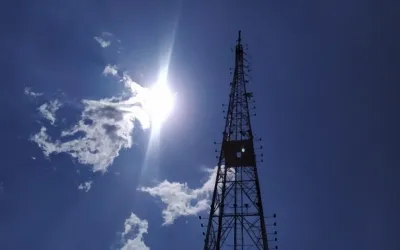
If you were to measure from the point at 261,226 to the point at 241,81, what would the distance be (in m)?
20.2

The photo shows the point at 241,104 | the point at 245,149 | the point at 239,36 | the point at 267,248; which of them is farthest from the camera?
the point at 239,36

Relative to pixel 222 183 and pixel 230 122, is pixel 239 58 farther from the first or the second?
pixel 222 183

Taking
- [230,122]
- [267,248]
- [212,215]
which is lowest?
[267,248]

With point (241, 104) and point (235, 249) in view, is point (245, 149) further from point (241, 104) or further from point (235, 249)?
point (235, 249)

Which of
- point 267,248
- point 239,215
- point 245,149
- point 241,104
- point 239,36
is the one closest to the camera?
A: point 267,248

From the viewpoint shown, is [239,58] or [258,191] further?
[239,58]

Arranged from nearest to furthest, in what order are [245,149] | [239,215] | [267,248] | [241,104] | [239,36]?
[267,248] → [239,215] → [245,149] → [241,104] → [239,36]

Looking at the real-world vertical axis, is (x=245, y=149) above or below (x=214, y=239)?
above

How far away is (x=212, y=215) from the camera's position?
1975 inches

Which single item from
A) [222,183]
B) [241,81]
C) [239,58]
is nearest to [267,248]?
[222,183]

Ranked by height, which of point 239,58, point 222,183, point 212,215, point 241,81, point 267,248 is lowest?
point 267,248

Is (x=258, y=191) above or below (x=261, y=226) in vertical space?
above

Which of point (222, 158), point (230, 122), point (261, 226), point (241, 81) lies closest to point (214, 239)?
point (261, 226)

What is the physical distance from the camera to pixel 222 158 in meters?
54.1
